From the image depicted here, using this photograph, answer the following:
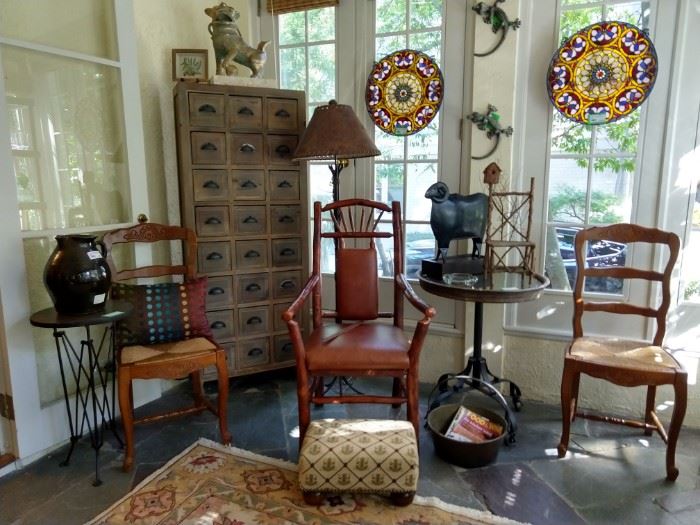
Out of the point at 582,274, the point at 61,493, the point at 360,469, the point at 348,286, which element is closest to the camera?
the point at 360,469

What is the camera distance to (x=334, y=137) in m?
2.25

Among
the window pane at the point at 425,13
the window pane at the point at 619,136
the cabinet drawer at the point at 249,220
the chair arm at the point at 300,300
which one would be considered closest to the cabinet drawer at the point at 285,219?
the cabinet drawer at the point at 249,220

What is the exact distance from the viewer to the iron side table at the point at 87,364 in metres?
1.77

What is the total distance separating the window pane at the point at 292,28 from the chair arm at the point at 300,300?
5.13 ft

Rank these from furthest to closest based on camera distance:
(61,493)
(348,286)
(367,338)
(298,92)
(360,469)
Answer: (298,92) → (348,286) → (367,338) → (61,493) → (360,469)

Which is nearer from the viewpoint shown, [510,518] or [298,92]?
[510,518]

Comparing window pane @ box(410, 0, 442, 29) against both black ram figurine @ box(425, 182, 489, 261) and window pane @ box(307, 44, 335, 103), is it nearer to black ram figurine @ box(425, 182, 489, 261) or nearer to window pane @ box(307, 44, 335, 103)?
window pane @ box(307, 44, 335, 103)

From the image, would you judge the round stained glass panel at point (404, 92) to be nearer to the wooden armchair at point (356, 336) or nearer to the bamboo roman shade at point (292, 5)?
the bamboo roman shade at point (292, 5)

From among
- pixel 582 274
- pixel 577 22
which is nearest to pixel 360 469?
pixel 582 274

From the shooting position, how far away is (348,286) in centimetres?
233

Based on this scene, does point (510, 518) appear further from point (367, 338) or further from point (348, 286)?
point (348, 286)

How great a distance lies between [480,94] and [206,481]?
87.3 inches

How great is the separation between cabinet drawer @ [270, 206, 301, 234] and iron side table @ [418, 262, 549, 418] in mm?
808

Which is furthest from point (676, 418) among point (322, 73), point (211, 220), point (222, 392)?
point (322, 73)
